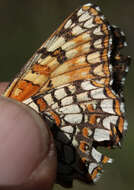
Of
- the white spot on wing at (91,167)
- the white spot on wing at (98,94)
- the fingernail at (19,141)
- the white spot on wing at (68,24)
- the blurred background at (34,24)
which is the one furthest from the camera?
the blurred background at (34,24)

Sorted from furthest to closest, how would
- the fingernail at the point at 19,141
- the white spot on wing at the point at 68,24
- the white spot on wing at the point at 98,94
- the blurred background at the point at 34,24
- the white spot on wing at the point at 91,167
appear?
the blurred background at the point at 34,24 → the white spot on wing at the point at 68,24 → the white spot on wing at the point at 98,94 → the white spot on wing at the point at 91,167 → the fingernail at the point at 19,141

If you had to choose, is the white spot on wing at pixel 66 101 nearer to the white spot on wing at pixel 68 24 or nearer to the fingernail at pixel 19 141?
the fingernail at pixel 19 141

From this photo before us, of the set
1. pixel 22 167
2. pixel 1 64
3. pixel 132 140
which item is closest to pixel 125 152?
pixel 132 140

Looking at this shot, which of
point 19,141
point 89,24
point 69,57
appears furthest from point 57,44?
point 19,141

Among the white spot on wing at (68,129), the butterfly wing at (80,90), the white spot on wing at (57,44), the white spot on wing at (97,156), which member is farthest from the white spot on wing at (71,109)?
the white spot on wing at (57,44)

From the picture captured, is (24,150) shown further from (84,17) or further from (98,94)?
(84,17)

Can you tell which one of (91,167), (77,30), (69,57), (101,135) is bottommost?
(91,167)
